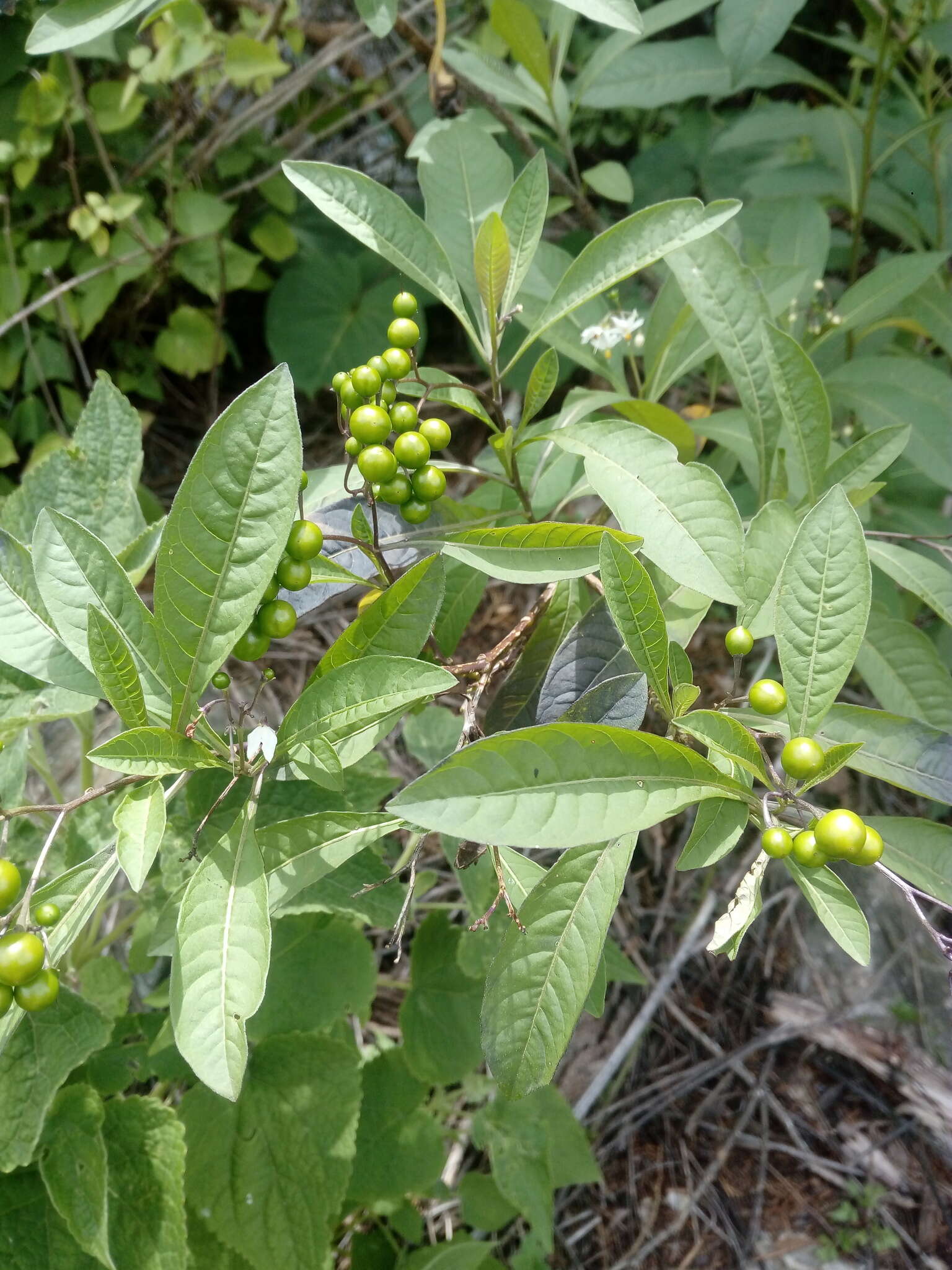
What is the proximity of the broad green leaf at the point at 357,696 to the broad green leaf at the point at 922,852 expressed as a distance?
1.52ft

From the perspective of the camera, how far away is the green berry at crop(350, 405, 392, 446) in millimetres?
890

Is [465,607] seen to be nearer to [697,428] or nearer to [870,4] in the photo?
[697,428]

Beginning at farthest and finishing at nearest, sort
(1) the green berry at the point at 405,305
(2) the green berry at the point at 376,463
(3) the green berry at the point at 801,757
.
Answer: (1) the green berry at the point at 405,305 < (2) the green berry at the point at 376,463 < (3) the green berry at the point at 801,757

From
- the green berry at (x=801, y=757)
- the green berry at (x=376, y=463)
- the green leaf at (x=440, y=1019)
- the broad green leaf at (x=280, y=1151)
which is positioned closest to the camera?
the green berry at (x=801, y=757)

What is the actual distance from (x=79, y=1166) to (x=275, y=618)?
2.75 feet

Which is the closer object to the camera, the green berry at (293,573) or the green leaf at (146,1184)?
the green berry at (293,573)

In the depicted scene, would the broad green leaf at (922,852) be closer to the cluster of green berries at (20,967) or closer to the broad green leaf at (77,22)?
the cluster of green berries at (20,967)

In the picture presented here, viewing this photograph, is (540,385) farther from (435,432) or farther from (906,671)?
(906,671)

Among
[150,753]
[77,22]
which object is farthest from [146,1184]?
[77,22]

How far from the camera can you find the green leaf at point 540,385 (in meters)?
1.11

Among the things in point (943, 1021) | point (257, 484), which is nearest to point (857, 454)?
point (257, 484)

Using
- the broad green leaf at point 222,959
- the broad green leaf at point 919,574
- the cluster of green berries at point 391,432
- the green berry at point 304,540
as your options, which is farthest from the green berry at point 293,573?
the broad green leaf at point 919,574

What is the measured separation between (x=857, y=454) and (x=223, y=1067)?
1.00 meters

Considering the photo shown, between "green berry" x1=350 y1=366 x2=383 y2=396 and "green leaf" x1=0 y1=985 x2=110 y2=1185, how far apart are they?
33.8 inches
